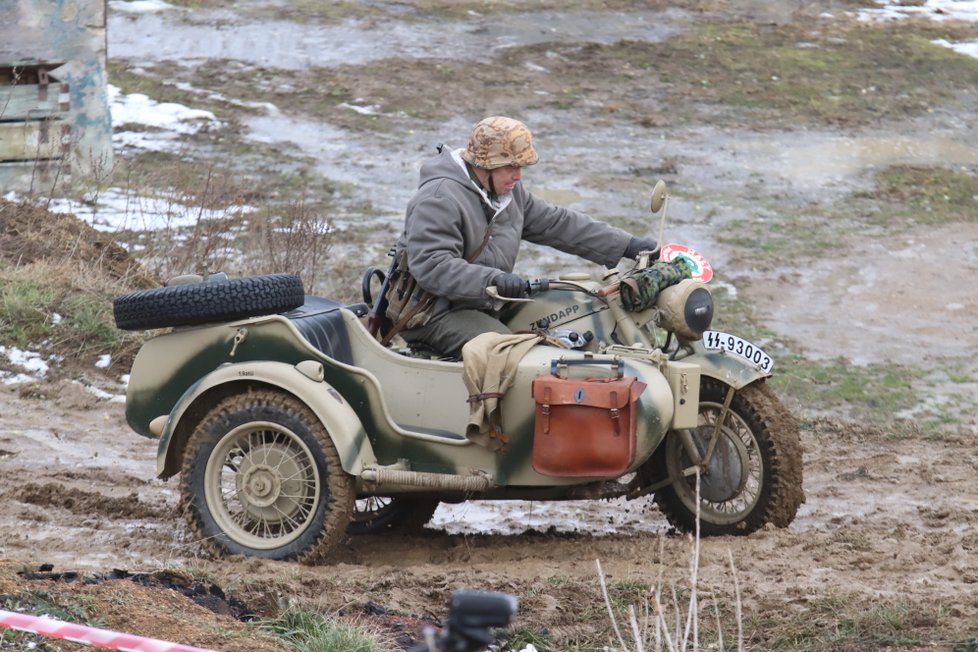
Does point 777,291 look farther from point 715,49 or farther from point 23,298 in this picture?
point 715,49

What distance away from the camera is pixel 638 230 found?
14523mm

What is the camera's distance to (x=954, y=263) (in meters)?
14.0

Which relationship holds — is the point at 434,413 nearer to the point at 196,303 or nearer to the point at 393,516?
the point at 393,516

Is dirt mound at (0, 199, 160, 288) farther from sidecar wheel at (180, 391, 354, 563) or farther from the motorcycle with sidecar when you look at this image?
sidecar wheel at (180, 391, 354, 563)

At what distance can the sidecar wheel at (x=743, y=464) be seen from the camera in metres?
6.77

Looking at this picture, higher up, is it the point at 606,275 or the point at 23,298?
the point at 606,275

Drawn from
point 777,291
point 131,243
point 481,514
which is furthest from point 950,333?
point 131,243

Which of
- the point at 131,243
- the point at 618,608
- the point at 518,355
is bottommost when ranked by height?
the point at 131,243

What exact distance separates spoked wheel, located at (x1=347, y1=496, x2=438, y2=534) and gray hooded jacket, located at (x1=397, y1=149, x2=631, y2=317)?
1.06 metres

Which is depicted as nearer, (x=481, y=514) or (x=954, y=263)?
(x=481, y=514)

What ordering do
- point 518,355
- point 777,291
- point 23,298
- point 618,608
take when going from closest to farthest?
point 618,608, point 518,355, point 23,298, point 777,291

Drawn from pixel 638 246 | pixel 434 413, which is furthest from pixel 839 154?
pixel 434 413

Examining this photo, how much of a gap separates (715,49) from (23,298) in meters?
13.5

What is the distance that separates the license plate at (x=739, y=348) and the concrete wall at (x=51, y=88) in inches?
358
